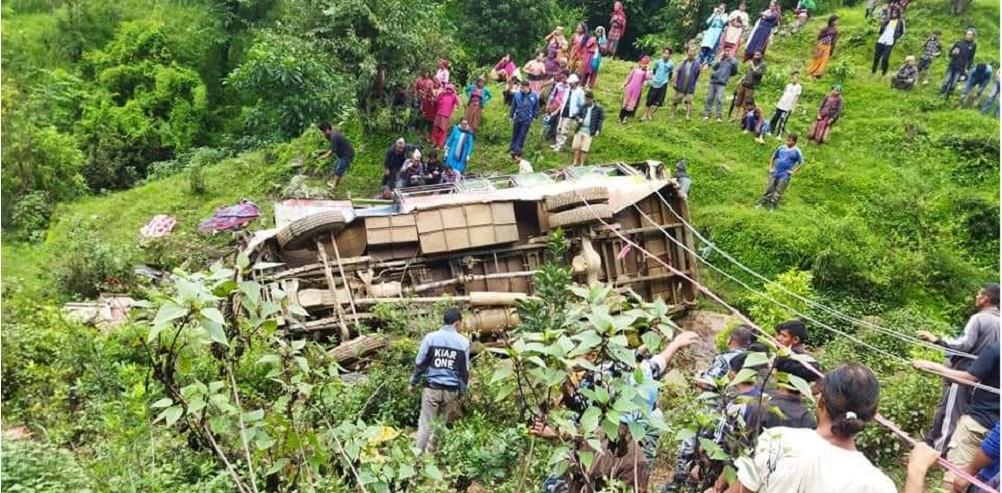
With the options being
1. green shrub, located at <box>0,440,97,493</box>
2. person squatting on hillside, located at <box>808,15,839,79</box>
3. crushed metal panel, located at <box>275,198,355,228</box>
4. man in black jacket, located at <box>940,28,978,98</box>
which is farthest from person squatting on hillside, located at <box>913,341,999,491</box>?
person squatting on hillside, located at <box>808,15,839,79</box>

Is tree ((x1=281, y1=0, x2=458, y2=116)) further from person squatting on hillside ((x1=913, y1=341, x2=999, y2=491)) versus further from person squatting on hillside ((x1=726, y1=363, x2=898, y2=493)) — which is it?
person squatting on hillside ((x1=726, y1=363, x2=898, y2=493))

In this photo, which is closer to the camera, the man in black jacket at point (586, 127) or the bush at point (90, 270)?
the bush at point (90, 270)

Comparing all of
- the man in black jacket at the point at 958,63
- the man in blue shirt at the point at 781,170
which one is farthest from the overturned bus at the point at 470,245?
the man in black jacket at the point at 958,63

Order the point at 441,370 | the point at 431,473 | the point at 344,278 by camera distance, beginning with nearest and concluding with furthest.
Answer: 1. the point at 431,473
2. the point at 441,370
3. the point at 344,278

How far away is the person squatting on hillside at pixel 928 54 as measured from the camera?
50.8 feet

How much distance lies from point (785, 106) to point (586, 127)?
410 cm

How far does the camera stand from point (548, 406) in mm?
2898

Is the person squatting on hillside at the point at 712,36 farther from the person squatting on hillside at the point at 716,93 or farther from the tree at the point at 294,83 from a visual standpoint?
the tree at the point at 294,83

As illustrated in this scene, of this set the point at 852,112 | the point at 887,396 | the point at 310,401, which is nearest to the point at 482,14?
the point at 852,112

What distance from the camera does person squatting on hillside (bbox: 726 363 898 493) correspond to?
2586 millimetres

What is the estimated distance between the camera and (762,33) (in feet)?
52.2

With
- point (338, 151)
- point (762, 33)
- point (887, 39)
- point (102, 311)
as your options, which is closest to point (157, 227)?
point (338, 151)

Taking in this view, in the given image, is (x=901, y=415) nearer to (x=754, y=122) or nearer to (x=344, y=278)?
(x=344, y=278)

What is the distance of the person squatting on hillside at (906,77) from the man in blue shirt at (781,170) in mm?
6196
